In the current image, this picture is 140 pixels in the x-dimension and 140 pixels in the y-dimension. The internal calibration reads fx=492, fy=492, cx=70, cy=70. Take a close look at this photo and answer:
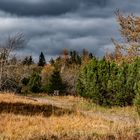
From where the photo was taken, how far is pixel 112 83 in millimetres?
37312

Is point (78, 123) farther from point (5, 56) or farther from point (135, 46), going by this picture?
point (5, 56)

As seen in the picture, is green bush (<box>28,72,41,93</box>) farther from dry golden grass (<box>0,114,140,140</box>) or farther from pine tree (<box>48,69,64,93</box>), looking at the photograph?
dry golden grass (<box>0,114,140,140</box>)

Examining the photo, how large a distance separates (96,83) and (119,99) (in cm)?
395

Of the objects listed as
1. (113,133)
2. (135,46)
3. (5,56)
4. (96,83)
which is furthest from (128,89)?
(5,56)

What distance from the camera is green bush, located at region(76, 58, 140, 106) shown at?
36.0 m

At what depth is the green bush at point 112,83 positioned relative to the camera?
1419 inches

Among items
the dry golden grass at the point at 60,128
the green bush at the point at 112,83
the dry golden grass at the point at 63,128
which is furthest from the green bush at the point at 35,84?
the dry golden grass at the point at 60,128

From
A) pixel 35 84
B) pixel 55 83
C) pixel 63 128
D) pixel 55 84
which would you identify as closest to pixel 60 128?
pixel 63 128

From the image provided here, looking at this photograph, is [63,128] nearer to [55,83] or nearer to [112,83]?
[112,83]

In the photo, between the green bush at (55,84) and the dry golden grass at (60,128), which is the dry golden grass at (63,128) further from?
the green bush at (55,84)

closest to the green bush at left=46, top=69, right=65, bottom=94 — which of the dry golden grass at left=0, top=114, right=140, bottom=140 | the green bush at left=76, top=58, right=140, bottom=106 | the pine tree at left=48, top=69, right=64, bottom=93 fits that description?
the pine tree at left=48, top=69, right=64, bottom=93

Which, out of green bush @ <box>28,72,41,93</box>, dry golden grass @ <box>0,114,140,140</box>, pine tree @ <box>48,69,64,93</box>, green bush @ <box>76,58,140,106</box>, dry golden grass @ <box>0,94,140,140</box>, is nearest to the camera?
dry golden grass @ <box>0,94,140,140</box>

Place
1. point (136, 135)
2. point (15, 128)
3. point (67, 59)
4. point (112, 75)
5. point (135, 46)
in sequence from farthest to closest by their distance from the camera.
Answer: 1. point (67, 59)
2. point (135, 46)
3. point (112, 75)
4. point (15, 128)
5. point (136, 135)

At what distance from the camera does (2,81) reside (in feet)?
196
